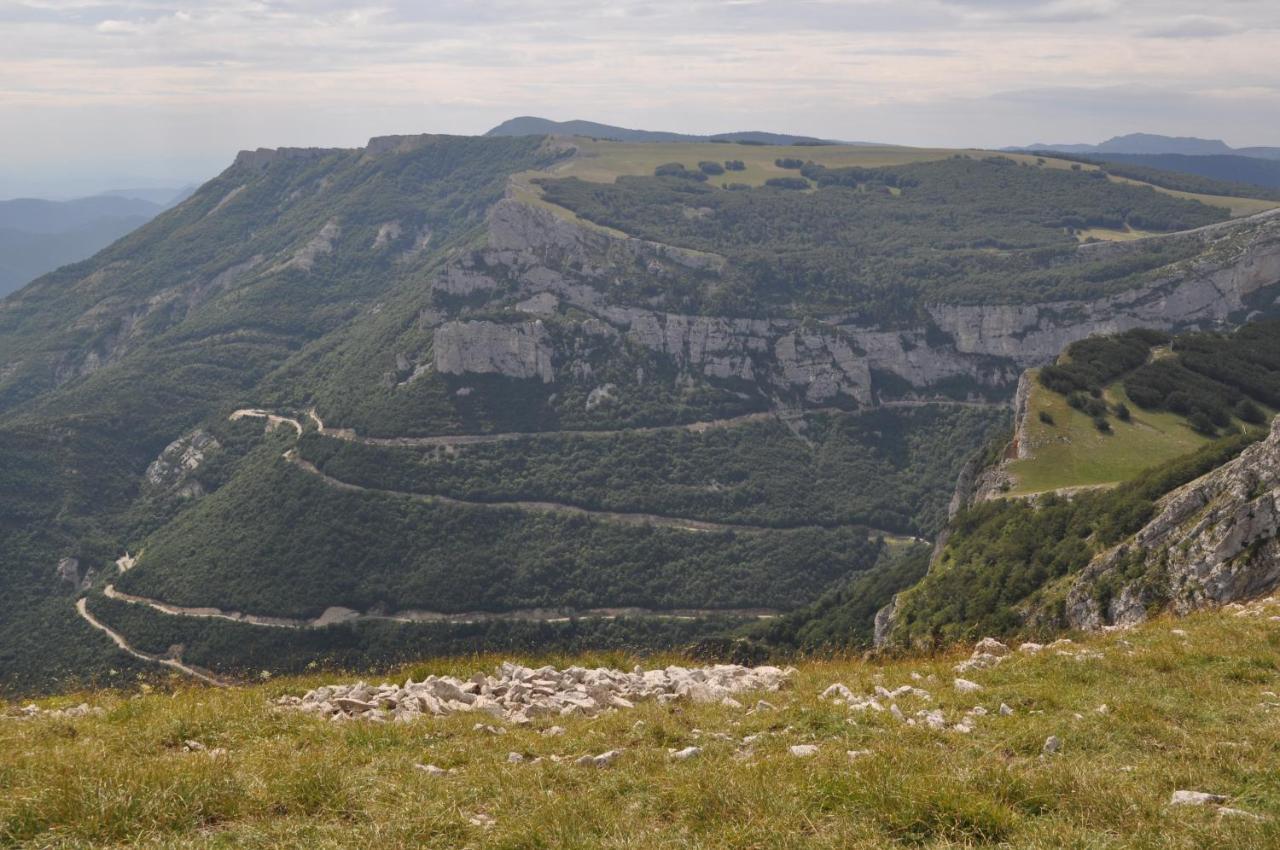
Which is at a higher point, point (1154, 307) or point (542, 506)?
point (1154, 307)

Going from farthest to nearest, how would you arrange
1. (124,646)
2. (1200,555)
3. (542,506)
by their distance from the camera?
(542,506)
(124,646)
(1200,555)

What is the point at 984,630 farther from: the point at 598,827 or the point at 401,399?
the point at 401,399

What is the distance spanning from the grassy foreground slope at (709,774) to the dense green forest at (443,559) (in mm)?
101468

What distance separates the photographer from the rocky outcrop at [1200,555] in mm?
24703

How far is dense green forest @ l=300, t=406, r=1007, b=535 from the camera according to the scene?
138 m

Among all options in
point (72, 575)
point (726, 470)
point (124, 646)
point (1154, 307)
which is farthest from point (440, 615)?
point (1154, 307)

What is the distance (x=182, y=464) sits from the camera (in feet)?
525

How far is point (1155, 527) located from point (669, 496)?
362 ft

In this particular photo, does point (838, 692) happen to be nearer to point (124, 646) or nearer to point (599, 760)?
point (599, 760)

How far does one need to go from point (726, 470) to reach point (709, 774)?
138 m

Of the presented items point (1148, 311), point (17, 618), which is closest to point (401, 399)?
point (17, 618)

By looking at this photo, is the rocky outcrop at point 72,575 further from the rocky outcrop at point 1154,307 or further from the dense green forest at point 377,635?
the rocky outcrop at point 1154,307

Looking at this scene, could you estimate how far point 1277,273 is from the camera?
495 ft

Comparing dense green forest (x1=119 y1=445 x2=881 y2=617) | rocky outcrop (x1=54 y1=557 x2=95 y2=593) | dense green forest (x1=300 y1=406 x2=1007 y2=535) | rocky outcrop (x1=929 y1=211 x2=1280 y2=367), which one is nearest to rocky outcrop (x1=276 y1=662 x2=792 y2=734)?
dense green forest (x1=119 y1=445 x2=881 y2=617)
